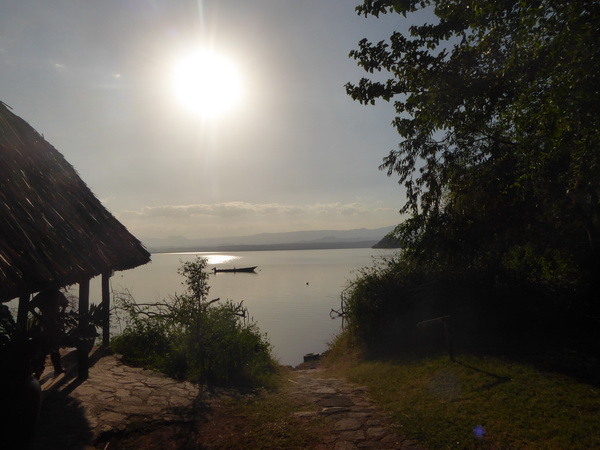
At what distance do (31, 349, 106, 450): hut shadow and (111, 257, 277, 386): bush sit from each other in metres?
2.24

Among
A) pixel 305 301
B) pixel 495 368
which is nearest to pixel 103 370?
pixel 495 368

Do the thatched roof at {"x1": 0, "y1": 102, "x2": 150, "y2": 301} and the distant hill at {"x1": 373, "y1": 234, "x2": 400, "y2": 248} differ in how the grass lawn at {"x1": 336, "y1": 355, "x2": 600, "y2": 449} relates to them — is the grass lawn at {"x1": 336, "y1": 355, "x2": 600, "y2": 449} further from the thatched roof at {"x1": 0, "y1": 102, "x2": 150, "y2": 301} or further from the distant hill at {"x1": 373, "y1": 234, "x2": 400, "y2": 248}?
the distant hill at {"x1": 373, "y1": 234, "x2": 400, "y2": 248}

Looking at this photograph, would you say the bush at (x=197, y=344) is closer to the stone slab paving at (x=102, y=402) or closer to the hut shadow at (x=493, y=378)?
the stone slab paving at (x=102, y=402)

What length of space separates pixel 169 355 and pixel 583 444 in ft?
25.9

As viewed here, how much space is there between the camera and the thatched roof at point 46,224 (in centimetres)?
454

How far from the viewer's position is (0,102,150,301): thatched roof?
4.54m

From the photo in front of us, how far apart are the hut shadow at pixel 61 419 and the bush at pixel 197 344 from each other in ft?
7.36

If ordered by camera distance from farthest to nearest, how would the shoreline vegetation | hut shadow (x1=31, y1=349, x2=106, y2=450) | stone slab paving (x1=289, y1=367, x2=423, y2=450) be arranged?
the shoreline vegetation → stone slab paving (x1=289, y1=367, x2=423, y2=450) → hut shadow (x1=31, y1=349, x2=106, y2=450)

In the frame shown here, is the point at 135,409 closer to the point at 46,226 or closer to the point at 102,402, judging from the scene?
the point at 102,402

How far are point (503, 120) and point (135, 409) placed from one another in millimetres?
8256

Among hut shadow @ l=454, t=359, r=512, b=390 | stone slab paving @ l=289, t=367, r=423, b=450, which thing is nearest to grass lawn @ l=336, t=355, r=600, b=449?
hut shadow @ l=454, t=359, r=512, b=390

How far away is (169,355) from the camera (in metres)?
9.37

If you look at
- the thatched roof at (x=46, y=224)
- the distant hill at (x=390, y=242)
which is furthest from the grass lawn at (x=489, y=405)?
the distant hill at (x=390, y=242)

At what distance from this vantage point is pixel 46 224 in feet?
18.3
